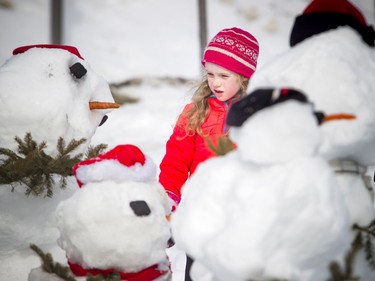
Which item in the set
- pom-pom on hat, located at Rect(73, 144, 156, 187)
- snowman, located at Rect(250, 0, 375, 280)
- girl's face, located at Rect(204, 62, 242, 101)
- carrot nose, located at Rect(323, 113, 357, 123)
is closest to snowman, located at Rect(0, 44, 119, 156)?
pom-pom on hat, located at Rect(73, 144, 156, 187)

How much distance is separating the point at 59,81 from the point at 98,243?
2.21 feet

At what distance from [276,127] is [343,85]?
218mm

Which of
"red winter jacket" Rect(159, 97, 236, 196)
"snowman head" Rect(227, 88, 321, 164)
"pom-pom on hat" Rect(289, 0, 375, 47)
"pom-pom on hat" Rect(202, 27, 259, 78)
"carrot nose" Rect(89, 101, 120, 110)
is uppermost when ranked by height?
"pom-pom on hat" Rect(289, 0, 375, 47)

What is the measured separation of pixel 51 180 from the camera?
1397mm

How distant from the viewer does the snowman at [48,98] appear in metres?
1.36

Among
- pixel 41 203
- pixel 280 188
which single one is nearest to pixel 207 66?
pixel 41 203

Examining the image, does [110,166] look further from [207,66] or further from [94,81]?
[207,66]

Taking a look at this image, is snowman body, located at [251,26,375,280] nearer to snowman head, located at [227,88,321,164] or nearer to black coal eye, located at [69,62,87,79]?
snowman head, located at [227,88,321,164]

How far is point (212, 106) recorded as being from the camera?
167 cm

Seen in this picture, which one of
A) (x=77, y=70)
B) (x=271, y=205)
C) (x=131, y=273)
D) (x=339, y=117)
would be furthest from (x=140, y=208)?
(x=77, y=70)

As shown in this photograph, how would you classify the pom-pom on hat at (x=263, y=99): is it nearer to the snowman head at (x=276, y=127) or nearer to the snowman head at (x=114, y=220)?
the snowman head at (x=276, y=127)

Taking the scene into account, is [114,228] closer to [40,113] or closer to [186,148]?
[40,113]

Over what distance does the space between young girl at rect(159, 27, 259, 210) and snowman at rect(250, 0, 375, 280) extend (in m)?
0.65

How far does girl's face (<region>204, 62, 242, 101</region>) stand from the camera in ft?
5.31
